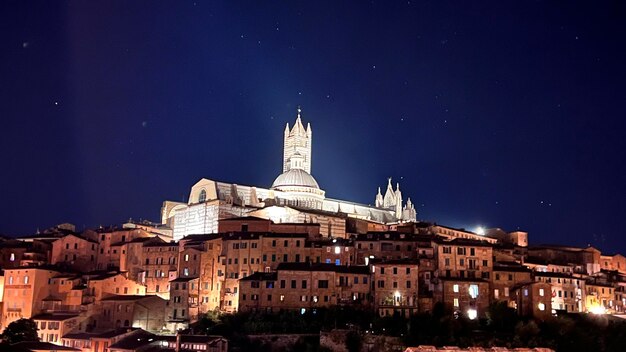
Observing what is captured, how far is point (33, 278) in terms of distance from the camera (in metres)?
56.7

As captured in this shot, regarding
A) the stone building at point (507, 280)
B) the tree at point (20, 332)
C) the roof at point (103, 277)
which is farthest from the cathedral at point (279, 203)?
the tree at point (20, 332)

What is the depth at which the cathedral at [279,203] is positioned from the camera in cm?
7119

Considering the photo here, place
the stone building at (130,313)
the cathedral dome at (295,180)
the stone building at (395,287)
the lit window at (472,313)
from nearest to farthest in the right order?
the stone building at (395,287) → the lit window at (472,313) → the stone building at (130,313) → the cathedral dome at (295,180)

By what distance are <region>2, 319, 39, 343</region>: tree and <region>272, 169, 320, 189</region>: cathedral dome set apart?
1352 inches

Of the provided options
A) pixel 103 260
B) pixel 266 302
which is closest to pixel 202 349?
pixel 266 302

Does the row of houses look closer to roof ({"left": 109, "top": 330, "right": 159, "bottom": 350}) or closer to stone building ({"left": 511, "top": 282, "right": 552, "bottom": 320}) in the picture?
stone building ({"left": 511, "top": 282, "right": 552, "bottom": 320})

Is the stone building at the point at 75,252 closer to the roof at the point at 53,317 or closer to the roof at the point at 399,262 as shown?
the roof at the point at 53,317

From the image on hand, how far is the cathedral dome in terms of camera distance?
82.4m

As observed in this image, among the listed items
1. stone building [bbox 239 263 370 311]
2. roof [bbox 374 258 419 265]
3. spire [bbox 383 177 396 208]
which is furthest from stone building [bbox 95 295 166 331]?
spire [bbox 383 177 396 208]

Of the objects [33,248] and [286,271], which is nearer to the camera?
[286,271]

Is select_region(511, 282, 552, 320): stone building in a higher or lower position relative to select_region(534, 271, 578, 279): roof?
lower

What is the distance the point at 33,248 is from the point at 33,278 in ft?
27.8

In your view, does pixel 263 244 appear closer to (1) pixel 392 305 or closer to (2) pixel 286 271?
(2) pixel 286 271

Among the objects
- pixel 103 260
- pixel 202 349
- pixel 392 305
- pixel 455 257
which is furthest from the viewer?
pixel 103 260
